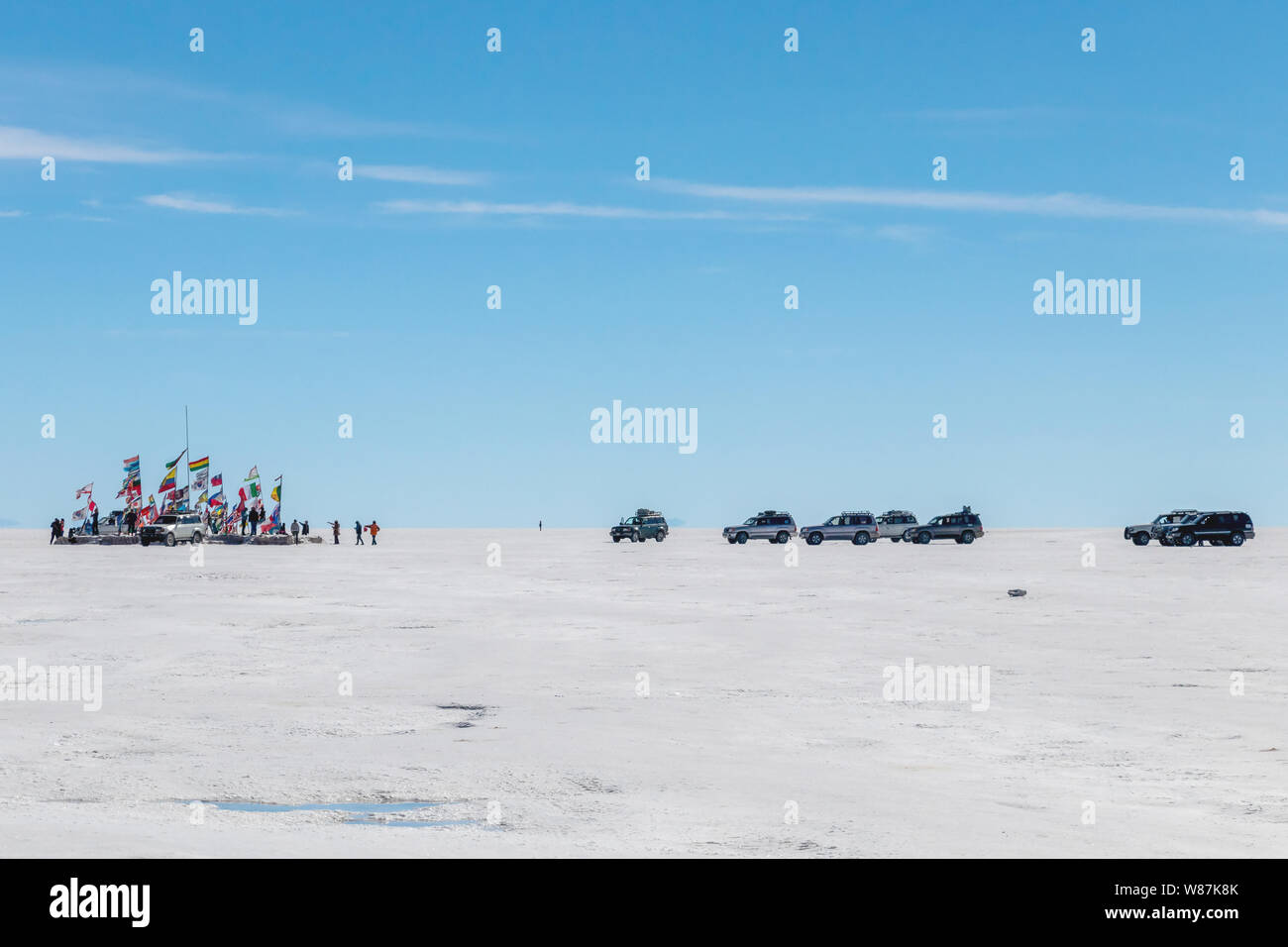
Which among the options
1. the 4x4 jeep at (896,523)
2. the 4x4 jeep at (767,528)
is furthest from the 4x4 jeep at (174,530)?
the 4x4 jeep at (896,523)

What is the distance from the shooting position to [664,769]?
10703 mm

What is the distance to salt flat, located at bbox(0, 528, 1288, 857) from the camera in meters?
8.46

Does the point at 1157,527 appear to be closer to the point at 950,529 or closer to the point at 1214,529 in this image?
the point at 1214,529

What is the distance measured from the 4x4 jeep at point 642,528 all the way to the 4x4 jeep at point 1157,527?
29.2 m

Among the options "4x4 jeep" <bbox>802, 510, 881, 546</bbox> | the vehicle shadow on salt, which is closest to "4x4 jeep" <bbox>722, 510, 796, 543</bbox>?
"4x4 jeep" <bbox>802, 510, 881, 546</bbox>

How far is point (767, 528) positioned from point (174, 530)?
3552 centimetres

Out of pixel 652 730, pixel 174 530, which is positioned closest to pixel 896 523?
pixel 174 530

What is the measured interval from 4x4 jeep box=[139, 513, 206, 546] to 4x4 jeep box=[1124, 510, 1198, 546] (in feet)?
179

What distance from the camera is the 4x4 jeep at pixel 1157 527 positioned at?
2635 inches

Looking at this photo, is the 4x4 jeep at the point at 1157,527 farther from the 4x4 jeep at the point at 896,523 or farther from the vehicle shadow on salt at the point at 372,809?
the vehicle shadow on salt at the point at 372,809
